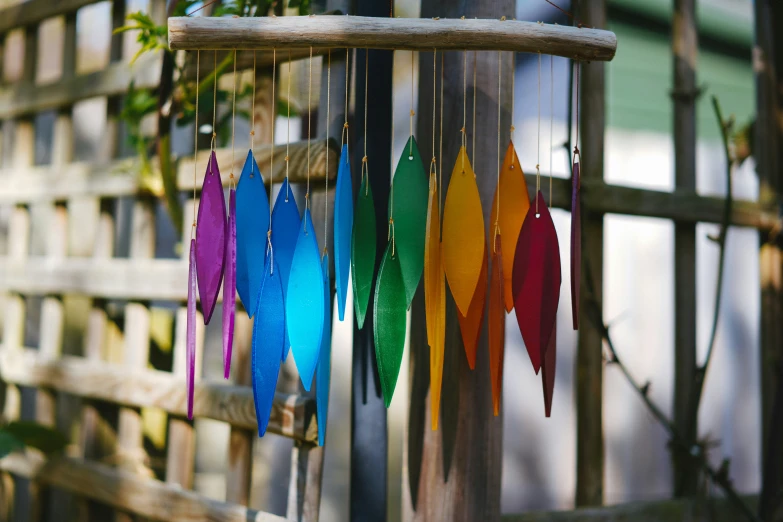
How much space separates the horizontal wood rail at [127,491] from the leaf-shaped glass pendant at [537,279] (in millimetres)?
754

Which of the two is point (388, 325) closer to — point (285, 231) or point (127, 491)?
point (285, 231)

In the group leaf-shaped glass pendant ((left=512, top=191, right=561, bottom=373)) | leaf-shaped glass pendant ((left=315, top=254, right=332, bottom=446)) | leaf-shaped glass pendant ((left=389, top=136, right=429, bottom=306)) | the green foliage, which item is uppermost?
leaf-shaped glass pendant ((left=389, top=136, right=429, bottom=306))

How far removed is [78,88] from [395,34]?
59.8 inches

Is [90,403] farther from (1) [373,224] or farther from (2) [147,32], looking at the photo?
(1) [373,224]

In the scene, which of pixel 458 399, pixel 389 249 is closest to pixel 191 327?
pixel 389 249

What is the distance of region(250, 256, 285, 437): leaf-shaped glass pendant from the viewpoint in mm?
1096

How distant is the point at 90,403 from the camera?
7.06ft

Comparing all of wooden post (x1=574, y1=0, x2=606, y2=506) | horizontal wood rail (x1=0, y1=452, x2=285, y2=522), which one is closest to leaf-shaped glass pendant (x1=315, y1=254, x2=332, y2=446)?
horizontal wood rail (x1=0, y1=452, x2=285, y2=522)

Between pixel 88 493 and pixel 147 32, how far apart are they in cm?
126

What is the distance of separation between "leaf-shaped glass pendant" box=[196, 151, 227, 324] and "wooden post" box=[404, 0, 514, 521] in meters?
0.48

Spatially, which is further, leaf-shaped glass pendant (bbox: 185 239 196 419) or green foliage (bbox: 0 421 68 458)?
green foliage (bbox: 0 421 68 458)

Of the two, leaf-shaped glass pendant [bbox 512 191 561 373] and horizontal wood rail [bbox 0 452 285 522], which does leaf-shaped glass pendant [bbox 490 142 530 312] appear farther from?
horizontal wood rail [bbox 0 452 285 522]

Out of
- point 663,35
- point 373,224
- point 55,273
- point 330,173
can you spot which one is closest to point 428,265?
point 373,224

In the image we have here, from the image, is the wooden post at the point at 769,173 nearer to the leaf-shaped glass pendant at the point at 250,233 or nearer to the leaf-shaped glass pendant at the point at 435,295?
the leaf-shaped glass pendant at the point at 435,295
